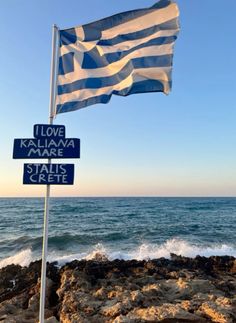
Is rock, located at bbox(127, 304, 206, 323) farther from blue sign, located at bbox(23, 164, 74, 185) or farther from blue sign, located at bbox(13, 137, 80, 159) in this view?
blue sign, located at bbox(13, 137, 80, 159)

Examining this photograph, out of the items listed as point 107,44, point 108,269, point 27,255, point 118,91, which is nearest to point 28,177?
point 118,91

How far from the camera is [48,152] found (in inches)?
199

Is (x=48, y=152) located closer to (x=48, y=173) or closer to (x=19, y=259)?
(x=48, y=173)

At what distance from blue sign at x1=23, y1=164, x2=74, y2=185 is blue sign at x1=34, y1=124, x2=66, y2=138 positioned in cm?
45

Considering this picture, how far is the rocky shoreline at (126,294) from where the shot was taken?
6062 millimetres

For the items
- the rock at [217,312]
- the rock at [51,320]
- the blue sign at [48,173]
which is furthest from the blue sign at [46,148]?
the rock at [217,312]

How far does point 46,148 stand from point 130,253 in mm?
12201

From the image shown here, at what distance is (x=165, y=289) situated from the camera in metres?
7.63

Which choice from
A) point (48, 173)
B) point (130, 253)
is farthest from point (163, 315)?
point (130, 253)

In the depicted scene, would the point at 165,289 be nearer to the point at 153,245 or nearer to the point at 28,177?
the point at 28,177

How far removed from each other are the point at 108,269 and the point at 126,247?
8625 millimetres

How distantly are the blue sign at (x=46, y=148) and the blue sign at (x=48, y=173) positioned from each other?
0.15m

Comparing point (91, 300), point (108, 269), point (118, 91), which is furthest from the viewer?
point (108, 269)

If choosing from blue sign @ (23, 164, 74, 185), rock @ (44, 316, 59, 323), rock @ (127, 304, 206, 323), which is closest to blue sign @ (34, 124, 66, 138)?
blue sign @ (23, 164, 74, 185)
